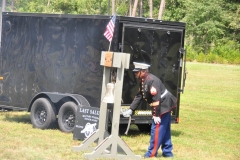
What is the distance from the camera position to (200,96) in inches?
1116

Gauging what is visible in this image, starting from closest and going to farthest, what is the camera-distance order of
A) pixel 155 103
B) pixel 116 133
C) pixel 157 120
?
pixel 116 133, pixel 155 103, pixel 157 120

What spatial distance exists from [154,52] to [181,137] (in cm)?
213

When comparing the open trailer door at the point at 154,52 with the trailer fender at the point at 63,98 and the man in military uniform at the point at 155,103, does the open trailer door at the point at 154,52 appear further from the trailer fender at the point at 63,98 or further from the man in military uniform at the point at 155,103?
the man in military uniform at the point at 155,103

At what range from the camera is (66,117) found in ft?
46.8

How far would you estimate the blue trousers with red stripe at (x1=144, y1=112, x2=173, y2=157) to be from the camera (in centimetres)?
1118

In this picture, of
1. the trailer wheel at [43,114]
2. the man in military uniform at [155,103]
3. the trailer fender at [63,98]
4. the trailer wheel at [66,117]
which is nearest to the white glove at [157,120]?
the man in military uniform at [155,103]

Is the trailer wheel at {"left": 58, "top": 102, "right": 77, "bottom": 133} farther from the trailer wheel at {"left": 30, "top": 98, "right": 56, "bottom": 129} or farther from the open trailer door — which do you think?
the open trailer door

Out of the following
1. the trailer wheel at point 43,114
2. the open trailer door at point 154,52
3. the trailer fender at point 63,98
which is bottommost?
the trailer wheel at point 43,114

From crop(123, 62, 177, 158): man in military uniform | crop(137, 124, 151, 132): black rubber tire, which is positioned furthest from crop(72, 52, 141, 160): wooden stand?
crop(137, 124, 151, 132): black rubber tire

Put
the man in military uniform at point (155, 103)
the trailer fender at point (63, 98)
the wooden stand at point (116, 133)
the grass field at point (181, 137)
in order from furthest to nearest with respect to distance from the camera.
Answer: the trailer fender at point (63, 98), the grass field at point (181, 137), the man in military uniform at point (155, 103), the wooden stand at point (116, 133)

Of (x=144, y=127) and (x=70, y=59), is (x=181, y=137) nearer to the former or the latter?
(x=144, y=127)

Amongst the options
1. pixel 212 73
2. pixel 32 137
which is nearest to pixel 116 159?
pixel 32 137

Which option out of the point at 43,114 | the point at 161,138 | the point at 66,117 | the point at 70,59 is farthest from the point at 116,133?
the point at 43,114

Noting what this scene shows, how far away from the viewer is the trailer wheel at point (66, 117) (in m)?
14.1
